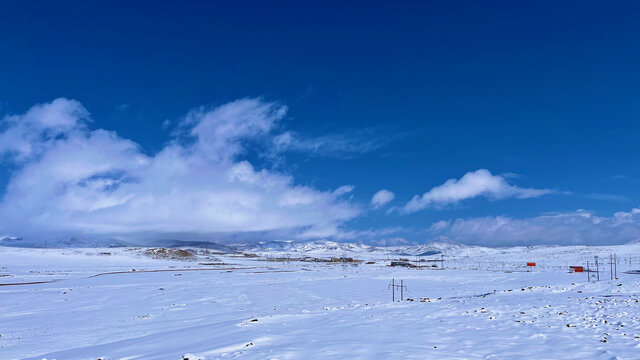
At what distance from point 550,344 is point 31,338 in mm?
24392

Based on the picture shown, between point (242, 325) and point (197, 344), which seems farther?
point (242, 325)

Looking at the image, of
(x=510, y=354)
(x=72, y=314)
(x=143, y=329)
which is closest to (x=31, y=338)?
(x=143, y=329)

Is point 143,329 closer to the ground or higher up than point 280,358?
closer to the ground

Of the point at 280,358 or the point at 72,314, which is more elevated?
the point at 280,358

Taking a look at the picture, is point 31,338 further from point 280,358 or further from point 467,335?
point 467,335

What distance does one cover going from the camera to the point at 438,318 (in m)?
21.2

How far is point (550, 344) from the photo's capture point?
1423 centimetres

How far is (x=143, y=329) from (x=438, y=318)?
1608cm

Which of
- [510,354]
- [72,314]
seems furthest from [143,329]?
[510,354]

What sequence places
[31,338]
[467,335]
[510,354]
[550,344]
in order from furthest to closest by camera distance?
1. [31,338]
2. [467,335]
3. [550,344]
4. [510,354]

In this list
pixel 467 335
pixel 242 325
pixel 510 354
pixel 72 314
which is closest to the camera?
pixel 510 354

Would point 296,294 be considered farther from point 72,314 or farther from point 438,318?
point 438,318

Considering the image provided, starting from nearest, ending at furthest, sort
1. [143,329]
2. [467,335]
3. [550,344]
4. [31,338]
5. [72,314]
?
1. [550,344]
2. [467,335]
3. [31,338]
4. [143,329]
5. [72,314]

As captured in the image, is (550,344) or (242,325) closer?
(550,344)
